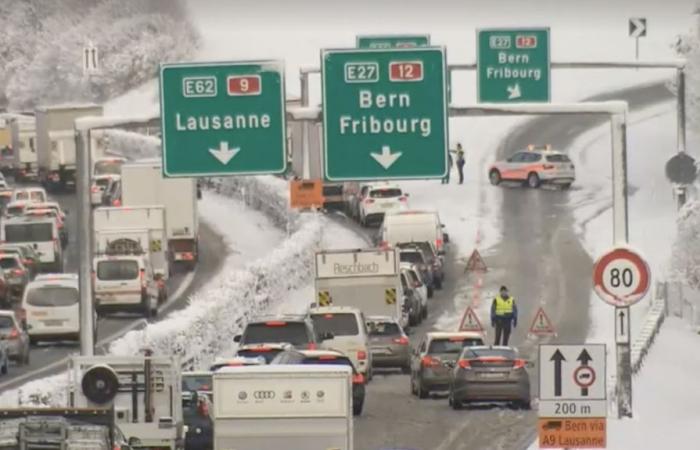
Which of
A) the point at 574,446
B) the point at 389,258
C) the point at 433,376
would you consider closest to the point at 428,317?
the point at 389,258

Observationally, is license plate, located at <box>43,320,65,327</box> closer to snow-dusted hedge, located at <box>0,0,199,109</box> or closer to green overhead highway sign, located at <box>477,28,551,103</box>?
green overhead highway sign, located at <box>477,28,551,103</box>

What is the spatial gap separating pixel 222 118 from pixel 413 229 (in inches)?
1244

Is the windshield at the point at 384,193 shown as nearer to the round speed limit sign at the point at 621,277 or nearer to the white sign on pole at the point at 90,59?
the white sign on pole at the point at 90,59

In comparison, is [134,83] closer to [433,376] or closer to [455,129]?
[455,129]

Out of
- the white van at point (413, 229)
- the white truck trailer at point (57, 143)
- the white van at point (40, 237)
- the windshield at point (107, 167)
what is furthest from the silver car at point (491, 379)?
the white truck trailer at point (57, 143)

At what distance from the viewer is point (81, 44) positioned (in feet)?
401

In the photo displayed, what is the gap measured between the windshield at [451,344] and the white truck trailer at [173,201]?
2395cm

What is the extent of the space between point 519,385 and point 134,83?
8488 cm

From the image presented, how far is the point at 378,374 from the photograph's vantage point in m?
45.0

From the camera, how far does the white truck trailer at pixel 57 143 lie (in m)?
83.3

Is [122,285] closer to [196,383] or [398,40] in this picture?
[398,40]


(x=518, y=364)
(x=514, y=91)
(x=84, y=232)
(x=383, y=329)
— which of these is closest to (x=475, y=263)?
(x=514, y=91)

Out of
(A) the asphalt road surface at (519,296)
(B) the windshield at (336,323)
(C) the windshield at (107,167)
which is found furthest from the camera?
(C) the windshield at (107,167)

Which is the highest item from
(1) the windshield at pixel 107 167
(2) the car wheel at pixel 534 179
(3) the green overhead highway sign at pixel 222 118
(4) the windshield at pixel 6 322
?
(3) the green overhead highway sign at pixel 222 118
